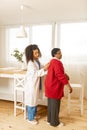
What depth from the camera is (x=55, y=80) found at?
3.10 metres

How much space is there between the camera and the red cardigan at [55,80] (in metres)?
3.03

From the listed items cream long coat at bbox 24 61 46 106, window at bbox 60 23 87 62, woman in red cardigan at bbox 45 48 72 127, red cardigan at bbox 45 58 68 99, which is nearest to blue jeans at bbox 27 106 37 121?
cream long coat at bbox 24 61 46 106

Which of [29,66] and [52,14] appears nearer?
[29,66]

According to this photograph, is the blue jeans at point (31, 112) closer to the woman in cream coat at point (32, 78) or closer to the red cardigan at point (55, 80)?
the woman in cream coat at point (32, 78)

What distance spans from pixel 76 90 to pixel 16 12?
257cm

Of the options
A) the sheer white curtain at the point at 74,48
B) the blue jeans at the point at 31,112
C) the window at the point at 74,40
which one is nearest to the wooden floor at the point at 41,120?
the blue jeans at the point at 31,112

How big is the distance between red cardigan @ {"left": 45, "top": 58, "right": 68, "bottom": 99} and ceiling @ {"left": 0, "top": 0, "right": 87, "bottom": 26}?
163 centimetres

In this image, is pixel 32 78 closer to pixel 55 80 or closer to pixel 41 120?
pixel 55 80

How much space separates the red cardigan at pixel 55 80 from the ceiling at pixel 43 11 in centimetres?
163

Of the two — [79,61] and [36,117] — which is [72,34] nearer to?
[79,61]

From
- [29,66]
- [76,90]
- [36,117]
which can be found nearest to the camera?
[29,66]

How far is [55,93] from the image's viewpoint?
311 cm

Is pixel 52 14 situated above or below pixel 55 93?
above

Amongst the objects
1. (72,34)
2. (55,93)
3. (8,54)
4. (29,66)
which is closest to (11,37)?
(8,54)
